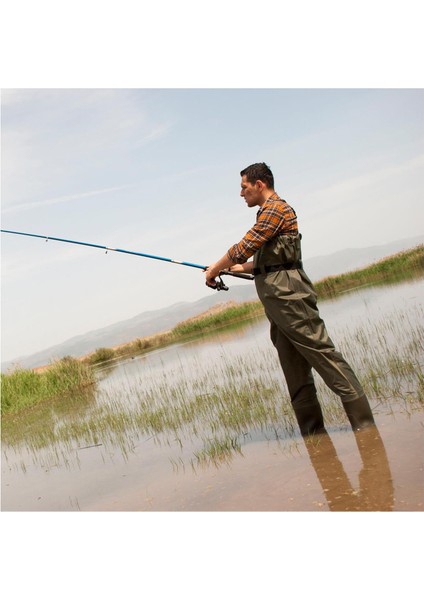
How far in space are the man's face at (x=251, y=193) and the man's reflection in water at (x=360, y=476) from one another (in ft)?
5.34

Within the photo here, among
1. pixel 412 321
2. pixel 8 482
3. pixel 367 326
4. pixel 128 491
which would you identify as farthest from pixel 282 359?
pixel 367 326

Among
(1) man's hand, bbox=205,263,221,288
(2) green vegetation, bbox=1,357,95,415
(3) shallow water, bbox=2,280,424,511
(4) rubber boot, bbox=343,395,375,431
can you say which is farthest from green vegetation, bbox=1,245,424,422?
(4) rubber boot, bbox=343,395,375,431

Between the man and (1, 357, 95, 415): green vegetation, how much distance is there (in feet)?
31.6

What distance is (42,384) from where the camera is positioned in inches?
554

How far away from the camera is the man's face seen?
4.34 metres

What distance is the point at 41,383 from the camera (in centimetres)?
1412

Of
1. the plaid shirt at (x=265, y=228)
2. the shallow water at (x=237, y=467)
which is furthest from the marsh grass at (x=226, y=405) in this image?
the plaid shirt at (x=265, y=228)

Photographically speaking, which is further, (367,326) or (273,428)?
(367,326)

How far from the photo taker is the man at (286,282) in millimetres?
4141

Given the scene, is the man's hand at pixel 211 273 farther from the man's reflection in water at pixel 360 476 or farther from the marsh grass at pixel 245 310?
the marsh grass at pixel 245 310

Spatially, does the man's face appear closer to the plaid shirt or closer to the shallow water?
the plaid shirt

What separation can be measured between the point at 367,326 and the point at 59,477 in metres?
5.34

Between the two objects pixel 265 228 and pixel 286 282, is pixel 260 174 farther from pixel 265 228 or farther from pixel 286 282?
pixel 286 282
